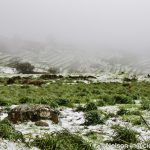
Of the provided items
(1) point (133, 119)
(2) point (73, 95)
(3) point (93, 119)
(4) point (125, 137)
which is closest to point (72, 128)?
(3) point (93, 119)

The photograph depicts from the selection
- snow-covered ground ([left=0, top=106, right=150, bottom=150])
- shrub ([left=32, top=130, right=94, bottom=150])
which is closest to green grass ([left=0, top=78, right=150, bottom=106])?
snow-covered ground ([left=0, top=106, right=150, bottom=150])

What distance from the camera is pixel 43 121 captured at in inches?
637

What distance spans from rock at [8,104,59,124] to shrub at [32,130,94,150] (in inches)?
144

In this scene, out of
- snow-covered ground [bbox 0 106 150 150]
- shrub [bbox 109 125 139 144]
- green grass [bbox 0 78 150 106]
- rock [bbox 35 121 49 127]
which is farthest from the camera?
green grass [bbox 0 78 150 106]

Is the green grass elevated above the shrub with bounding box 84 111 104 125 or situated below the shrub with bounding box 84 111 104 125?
below

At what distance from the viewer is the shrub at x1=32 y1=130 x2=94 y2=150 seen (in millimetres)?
12117

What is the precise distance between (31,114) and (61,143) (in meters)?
4.67

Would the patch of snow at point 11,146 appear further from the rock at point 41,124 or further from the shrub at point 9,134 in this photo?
the rock at point 41,124

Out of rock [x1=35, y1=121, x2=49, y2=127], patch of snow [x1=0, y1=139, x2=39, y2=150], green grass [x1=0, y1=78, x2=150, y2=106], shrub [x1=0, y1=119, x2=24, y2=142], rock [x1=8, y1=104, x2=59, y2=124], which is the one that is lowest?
green grass [x1=0, y1=78, x2=150, y2=106]

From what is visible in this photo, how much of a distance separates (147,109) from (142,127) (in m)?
5.08

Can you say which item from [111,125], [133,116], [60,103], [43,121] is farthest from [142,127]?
[60,103]

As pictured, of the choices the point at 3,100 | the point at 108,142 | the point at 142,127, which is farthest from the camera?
the point at 3,100

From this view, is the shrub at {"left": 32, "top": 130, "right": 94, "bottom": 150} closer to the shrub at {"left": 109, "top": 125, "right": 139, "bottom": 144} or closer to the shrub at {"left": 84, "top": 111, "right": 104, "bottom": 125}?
the shrub at {"left": 109, "top": 125, "right": 139, "bottom": 144}

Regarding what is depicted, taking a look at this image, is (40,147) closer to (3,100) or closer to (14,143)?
(14,143)
